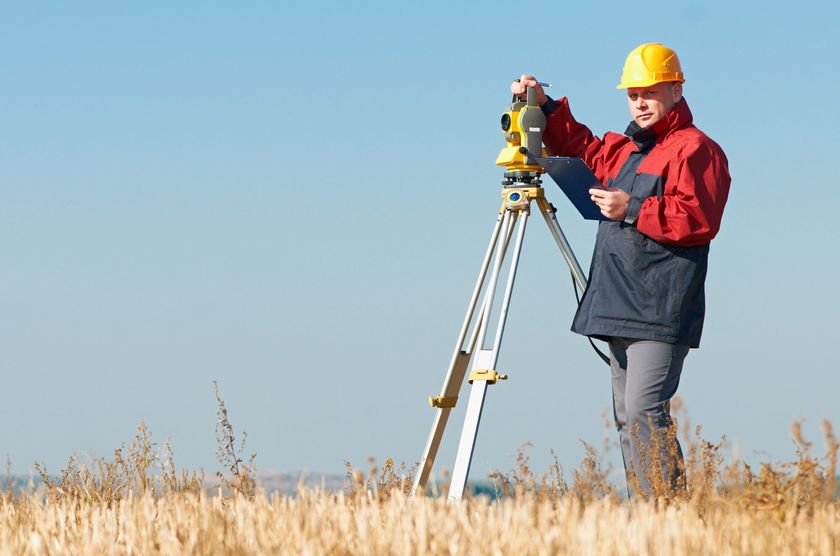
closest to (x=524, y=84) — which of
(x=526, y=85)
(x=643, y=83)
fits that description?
(x=526, y=85)

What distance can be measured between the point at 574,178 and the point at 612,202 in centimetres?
26

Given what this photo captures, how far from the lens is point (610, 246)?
638 cm

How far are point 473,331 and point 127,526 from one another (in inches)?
87.1

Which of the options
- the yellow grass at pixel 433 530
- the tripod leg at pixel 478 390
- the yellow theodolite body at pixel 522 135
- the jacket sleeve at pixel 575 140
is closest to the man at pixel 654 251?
the yellow theodolite body at pixel 522 135

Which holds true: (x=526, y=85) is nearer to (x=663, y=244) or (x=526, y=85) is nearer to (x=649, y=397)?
(x=663, y=244)

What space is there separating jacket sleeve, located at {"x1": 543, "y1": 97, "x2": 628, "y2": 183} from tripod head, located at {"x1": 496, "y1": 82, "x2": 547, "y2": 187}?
27 centimetres

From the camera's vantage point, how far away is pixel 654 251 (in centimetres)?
621

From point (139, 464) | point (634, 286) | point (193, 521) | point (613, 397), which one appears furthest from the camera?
point (139, 464)

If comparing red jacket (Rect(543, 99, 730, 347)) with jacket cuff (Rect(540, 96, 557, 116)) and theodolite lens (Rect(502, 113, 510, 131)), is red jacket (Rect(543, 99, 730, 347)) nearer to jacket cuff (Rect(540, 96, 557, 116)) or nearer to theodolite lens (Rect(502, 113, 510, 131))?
jacket cuff (Rect(540, 96, 557, 116))

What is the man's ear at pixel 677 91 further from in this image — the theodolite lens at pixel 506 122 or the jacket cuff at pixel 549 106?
the theodolite lens at pixel 506 122

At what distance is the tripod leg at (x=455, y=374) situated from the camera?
20.7 ft

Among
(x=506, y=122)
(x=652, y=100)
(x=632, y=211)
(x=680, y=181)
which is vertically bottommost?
(x=632, y=211)

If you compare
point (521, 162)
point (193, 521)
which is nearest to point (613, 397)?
point (521, 162)

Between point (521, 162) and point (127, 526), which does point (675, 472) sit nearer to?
point (521, 162)
